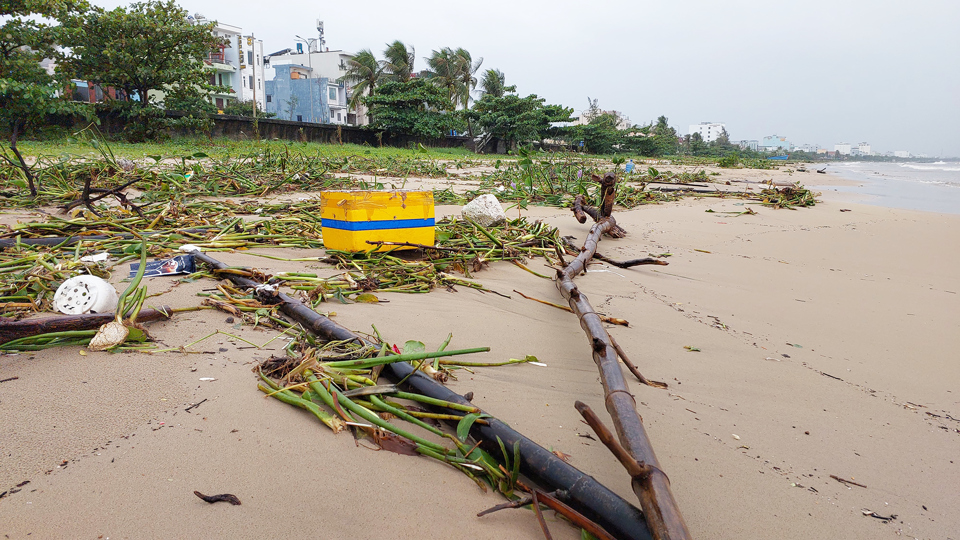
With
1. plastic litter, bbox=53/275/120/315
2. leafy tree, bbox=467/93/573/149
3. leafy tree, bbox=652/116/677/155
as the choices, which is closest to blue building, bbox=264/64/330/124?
leafy tree, bbox=467/93/573/149

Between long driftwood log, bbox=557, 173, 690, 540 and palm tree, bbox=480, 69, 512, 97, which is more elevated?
palm tree, bbox=480, 69, 512, 97

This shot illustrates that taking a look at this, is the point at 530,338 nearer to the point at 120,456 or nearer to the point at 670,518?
the point at 670,518

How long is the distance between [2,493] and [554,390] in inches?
58.6

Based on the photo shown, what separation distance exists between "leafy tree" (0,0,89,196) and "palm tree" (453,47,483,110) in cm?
2362

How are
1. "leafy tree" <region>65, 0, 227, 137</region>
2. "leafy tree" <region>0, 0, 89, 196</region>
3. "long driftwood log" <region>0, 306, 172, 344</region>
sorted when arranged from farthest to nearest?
"leafy tree" <region>65, 0, 227, 137</region> → "leafy tree" <region>0, 0, 89, 196</region> → "long driftwood log" <region>0, 306, 172, 344</region>

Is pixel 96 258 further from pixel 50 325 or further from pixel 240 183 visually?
pixel 240 183

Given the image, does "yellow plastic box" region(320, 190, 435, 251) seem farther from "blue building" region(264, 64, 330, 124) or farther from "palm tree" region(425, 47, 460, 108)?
"blue building" region(264, 64, 330, 124)

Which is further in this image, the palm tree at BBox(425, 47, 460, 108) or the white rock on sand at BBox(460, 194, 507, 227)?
the palm tree at BBox(425, 47, 460, 108)

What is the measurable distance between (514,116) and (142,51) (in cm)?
1851

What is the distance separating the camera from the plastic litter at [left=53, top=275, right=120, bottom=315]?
2088 mm

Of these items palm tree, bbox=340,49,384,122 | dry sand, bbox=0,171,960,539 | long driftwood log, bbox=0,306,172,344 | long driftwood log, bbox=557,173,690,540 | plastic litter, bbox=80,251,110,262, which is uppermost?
palm tree, bbox=340,49,384,122

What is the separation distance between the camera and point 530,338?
7.98 ft

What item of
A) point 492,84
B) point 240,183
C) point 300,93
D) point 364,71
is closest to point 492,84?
point 492,84

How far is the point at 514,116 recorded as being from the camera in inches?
1205
